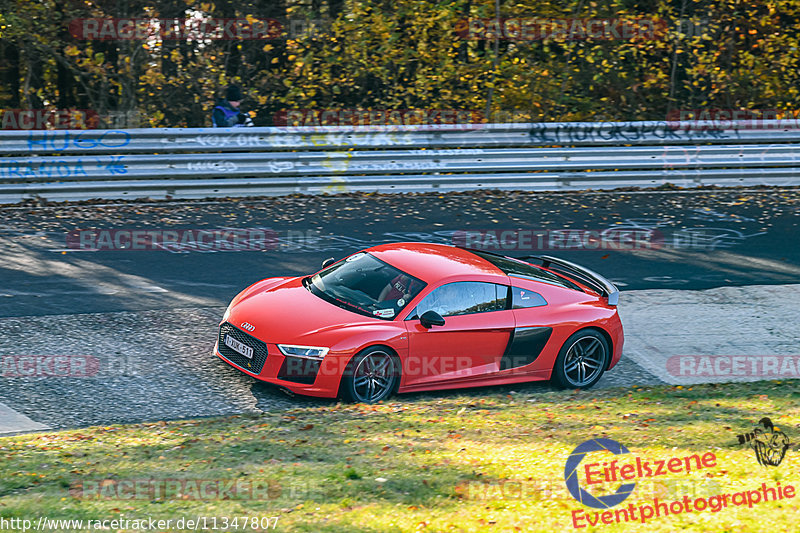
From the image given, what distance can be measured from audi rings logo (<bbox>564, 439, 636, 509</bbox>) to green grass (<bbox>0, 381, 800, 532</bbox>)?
73 mm

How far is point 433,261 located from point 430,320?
2.93 ft

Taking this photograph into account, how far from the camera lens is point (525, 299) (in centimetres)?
891

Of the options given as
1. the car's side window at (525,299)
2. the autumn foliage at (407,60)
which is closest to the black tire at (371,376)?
the car's side window at (525,299)

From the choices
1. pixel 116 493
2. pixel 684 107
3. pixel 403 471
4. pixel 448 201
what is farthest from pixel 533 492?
pixel 684 107

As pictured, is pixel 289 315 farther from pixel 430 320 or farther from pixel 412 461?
pixel 412 461

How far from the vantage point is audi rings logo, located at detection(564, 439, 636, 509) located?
17.9 feet

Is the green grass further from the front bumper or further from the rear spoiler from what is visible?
the rear spoiler

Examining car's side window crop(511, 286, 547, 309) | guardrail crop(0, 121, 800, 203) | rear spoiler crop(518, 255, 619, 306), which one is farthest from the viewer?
guardrail crop(0, 121, 800, 203)

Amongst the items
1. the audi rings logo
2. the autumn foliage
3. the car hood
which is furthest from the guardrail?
the audi rings logo

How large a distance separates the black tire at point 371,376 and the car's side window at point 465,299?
52 cm

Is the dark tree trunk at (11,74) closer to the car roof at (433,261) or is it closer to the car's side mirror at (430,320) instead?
the car roof at (433,261)

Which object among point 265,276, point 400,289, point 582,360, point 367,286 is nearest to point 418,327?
point 400,289

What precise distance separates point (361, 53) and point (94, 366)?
459 inches

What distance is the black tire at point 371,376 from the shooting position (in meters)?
7.93
